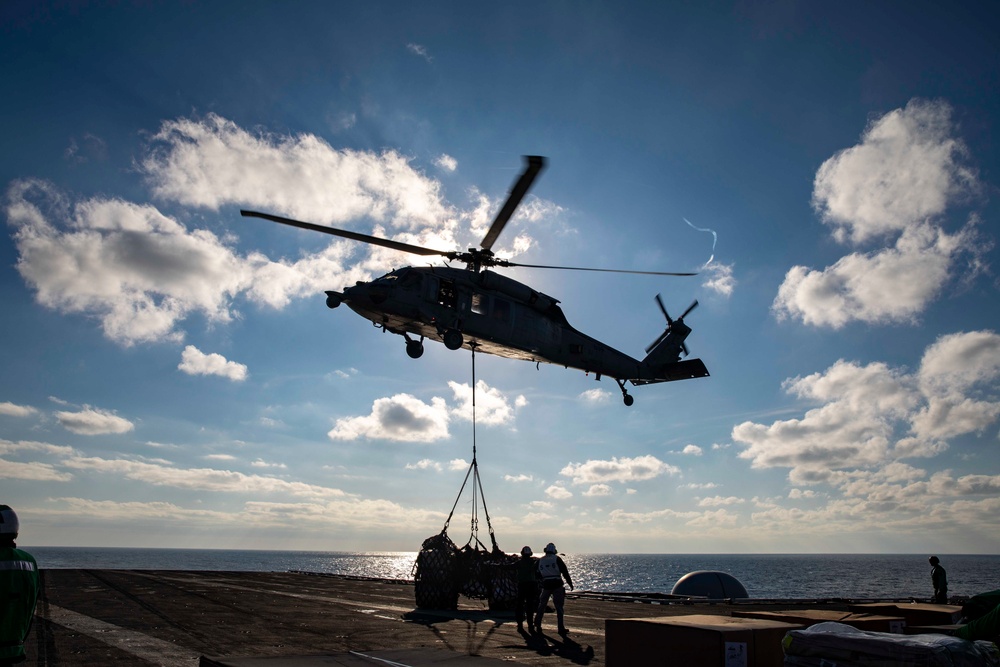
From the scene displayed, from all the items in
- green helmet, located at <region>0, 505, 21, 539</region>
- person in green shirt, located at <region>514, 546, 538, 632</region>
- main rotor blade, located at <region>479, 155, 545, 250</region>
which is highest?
main rotor blade, located at <region>479, 155, 545, 250</region>

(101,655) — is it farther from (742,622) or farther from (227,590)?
(227,590)

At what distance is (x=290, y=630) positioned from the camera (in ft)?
43.0

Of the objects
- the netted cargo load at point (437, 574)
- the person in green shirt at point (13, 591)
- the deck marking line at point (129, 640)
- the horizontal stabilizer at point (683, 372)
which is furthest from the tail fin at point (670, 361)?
the person in green shirt at point (13, 591)

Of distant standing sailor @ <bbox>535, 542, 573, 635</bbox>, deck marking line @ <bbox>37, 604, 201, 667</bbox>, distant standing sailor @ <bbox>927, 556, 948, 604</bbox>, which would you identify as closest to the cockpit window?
distant standing sailor @ <bbox>535, 542, 573, 635</bbox>

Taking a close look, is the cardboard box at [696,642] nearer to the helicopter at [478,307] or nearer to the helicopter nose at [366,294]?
the helicopter at [478,307]

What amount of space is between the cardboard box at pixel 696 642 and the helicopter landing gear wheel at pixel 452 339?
16.5 metres

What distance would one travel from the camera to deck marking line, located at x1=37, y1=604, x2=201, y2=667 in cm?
983

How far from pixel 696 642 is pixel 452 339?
1743 cm

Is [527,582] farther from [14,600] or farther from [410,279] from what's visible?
[14,600]

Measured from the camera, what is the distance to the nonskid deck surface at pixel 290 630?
31.8 ft

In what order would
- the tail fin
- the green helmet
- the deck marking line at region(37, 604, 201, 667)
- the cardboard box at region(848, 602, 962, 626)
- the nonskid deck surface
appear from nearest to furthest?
the green helmet, the cardboard box at region(848, 602, 962, 626), the nonskid deck surface, the deck marking line at region(37, 604, 201, 667), the tail fin

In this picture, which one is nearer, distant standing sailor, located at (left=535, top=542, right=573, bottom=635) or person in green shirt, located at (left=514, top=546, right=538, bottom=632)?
distant standing sailor, located at (left=535, top=542, right=573, bottom=635)

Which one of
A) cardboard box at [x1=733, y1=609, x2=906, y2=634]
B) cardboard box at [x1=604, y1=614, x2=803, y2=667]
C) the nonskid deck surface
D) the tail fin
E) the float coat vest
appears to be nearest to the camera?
the float coat vest

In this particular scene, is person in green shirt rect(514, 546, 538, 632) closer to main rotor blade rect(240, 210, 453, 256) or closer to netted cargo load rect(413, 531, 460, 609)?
netted cargo load rect(413, 531, 460, 609)
